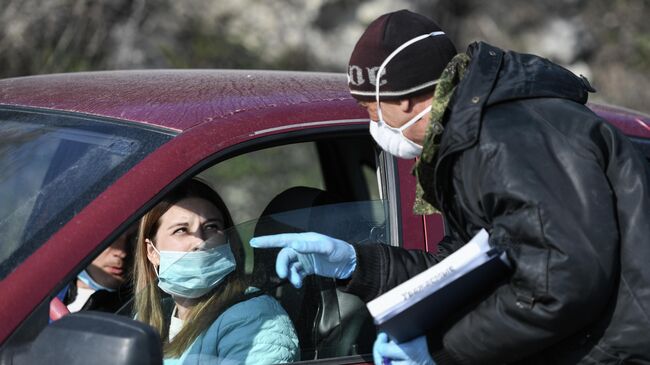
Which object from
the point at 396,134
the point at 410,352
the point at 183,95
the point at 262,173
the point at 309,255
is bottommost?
the point at 262,173

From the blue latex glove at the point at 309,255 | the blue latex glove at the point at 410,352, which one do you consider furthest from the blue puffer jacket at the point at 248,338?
the blue latex glove at the point at 410,352

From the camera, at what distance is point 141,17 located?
8.09 meters

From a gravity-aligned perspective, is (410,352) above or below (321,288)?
below

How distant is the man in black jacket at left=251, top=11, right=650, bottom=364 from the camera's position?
1.86 metres

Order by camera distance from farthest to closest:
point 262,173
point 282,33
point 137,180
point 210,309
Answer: point 282,33 < point 262,173 < point 210,309 < point 137,180

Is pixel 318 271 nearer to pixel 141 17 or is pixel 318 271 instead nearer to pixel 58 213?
pixel 58 213

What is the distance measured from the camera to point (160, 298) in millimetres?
2311

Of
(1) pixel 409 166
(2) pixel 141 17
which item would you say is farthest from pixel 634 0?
(1) pixel 409 166

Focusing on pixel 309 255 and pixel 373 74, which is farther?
pixel 309 255

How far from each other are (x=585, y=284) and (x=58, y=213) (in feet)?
3.59

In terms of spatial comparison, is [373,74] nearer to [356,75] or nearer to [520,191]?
[356,75]

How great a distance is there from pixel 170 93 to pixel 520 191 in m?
1.09

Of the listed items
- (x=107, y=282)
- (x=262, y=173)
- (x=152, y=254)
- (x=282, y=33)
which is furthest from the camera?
(x=282, y=33)

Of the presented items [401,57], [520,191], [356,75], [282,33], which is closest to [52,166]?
[356,75]
